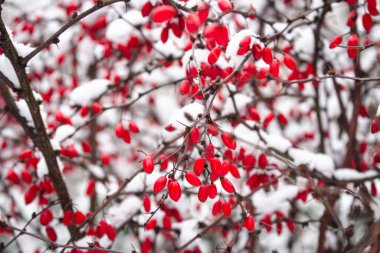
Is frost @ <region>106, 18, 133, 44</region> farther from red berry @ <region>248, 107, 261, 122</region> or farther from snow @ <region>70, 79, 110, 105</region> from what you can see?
red berry @ <region>248, 107, 261, 122</region>

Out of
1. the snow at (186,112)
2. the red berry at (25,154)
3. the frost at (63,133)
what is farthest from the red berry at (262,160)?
the red berry at (25,154)

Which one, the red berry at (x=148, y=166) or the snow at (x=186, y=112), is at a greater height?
the snow at (x=186, y=112)

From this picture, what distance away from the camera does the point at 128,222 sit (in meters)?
2.25

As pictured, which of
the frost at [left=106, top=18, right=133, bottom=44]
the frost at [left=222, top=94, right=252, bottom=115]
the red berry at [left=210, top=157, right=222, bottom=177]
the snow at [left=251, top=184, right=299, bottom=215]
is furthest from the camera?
the frost at [left=106, top=18, right=133, bottom=44]

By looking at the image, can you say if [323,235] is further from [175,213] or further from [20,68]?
[20,68]

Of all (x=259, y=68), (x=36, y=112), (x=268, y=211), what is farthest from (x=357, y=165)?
(x=36, y=112)

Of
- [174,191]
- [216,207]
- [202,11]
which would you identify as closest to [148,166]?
[174,191]

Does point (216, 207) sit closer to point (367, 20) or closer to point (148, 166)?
point (148, 166)

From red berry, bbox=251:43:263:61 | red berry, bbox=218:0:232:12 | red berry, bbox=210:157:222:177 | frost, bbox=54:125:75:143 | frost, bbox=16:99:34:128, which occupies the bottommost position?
red berry, bbox=210:157:222:177

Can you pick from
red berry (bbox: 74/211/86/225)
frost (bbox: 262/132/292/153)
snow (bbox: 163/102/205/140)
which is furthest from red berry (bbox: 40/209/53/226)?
frost (bbox: 262/132/292/153)

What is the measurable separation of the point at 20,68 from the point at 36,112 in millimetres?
233

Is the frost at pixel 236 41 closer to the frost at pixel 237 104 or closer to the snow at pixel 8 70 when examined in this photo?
the frost at pixel 237 104

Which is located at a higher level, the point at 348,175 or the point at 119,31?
the point at 119,31

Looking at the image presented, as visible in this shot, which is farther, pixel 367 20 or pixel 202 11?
pixel 367 20
